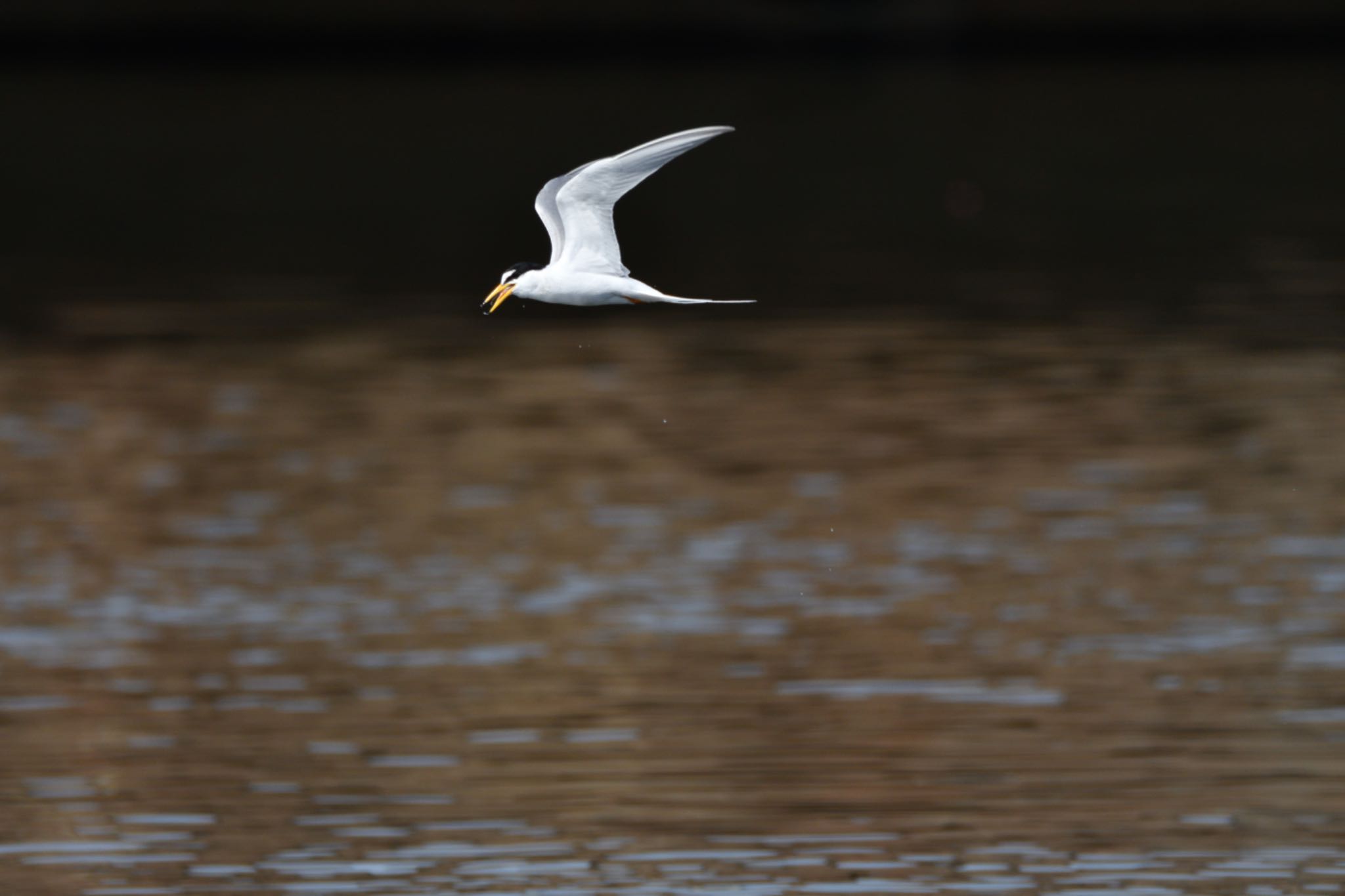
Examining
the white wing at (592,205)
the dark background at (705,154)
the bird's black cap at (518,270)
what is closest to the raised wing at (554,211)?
the white wing at (592,205)

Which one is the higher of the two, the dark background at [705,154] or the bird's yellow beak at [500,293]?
the dark background at [705,154]

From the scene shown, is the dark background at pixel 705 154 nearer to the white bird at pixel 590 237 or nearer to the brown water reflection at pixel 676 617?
the brown water reflection at pixel 676 617

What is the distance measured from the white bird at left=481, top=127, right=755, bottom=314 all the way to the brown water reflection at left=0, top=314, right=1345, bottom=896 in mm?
6637

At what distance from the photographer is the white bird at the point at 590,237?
10.7 m

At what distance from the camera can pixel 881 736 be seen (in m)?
20.5

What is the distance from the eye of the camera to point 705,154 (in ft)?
229

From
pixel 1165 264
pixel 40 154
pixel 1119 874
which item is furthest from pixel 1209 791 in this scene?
pixel 40 154

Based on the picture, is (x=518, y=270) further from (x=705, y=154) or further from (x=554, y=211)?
(x=705, y=154)

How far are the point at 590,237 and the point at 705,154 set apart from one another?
58755mm

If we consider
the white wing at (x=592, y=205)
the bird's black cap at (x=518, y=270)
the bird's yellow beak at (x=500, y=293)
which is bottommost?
the bird's yellow beak at (x=500, y=293)

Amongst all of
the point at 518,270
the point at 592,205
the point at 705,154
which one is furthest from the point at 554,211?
the point at 705,154

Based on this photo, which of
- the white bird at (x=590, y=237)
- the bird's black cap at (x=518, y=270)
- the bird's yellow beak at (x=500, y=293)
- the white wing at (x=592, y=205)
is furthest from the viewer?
the white wing at (x=592, y=205)

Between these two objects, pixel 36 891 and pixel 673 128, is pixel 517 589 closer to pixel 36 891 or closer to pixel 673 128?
pixel 36 891

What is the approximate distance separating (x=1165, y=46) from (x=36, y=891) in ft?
240
